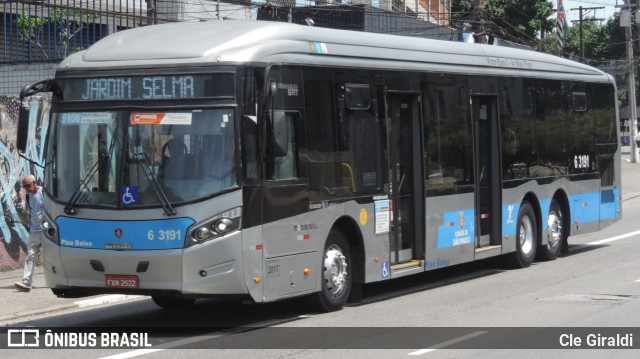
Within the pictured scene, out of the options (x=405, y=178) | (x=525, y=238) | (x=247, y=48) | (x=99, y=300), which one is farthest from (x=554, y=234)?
(x=247, y=48)

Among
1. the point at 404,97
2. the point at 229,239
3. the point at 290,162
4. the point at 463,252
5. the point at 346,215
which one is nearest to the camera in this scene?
the point at 229,239

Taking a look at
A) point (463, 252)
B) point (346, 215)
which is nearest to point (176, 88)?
point (346, 215)

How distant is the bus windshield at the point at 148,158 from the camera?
10.4 metres

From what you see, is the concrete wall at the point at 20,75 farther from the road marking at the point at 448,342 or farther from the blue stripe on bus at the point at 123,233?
the road marking at the point at 448,342

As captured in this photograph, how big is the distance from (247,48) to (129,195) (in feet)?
6.65

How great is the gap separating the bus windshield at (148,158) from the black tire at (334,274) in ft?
6.69

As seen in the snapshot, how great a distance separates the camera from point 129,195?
10539 mm

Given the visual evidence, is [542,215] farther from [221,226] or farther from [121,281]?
[121,281]

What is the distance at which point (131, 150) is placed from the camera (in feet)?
34.7

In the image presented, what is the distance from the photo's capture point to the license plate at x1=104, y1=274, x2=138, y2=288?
10.4 meters

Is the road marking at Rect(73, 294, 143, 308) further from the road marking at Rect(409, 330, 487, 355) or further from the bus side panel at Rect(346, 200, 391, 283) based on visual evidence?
the road marking at Rect(409, 330, 487, 355)

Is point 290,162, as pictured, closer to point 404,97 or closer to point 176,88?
point 176,88

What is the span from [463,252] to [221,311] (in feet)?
13.2

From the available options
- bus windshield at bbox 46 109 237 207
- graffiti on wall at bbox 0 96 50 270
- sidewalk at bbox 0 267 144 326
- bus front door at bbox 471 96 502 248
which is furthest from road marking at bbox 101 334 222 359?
graffiti on wall at bbox 0 96 50 270
